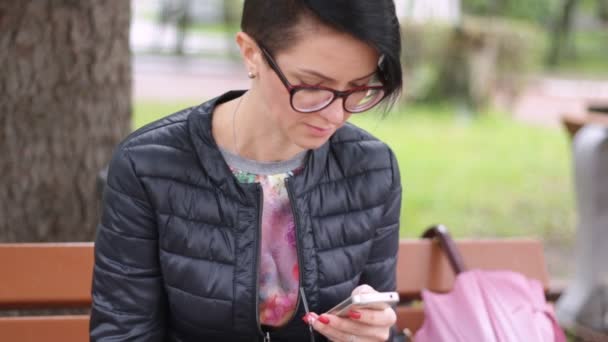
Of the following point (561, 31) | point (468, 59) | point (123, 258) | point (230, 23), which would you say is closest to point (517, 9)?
point (561, 31)

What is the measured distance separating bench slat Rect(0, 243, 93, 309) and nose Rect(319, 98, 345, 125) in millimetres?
903

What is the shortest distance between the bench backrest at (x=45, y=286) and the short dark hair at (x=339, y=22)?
0.89 metres

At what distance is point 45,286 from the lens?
2.38 metres

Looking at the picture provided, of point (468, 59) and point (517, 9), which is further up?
point (517, 9)

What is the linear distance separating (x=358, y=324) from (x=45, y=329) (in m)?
0.95

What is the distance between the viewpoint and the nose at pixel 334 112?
1811mm

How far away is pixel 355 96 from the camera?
1.84 meters

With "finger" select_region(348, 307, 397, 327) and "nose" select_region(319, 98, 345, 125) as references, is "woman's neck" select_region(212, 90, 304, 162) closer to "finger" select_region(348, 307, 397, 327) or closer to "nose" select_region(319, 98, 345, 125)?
"nose" select_region(319, 98, 345, 125)

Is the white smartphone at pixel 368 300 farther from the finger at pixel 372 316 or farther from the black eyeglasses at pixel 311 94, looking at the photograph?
the black eyeglasses at pixel 311 94

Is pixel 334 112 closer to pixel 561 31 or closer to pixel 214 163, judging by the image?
pixel 214 163

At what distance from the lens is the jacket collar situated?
2002 mm

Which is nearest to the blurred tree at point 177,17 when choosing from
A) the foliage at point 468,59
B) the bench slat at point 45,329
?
the foliage at point 468,59

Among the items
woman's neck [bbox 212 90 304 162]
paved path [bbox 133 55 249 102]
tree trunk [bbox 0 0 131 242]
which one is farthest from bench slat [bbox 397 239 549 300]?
paved path [bbox 133 55 249 102]

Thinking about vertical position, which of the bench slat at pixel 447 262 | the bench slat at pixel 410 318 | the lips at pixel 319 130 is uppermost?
the lips at pixel 319 130
